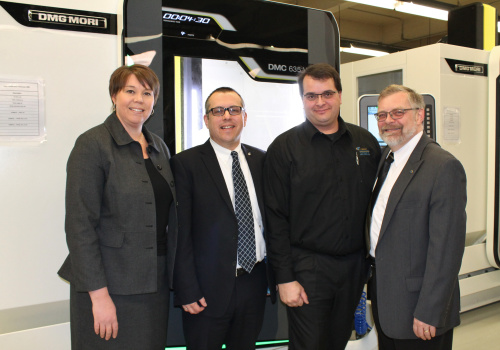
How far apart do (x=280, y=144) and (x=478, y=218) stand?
7.74 ft

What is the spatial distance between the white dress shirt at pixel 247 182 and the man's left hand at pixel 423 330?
66cm

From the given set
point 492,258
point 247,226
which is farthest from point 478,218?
point 247,226

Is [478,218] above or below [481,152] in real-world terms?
below

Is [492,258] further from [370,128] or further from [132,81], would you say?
[132,81]

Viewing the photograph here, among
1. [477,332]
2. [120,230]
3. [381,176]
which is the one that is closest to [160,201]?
[120,230]

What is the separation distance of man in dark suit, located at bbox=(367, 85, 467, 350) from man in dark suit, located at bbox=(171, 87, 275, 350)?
0.52m

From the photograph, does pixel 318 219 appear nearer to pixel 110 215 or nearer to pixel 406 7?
pixel 110 215

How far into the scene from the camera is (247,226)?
5.90 ft

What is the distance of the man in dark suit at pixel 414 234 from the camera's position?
1.56 meters

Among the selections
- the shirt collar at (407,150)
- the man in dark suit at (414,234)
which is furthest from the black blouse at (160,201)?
the shirt collar at (407,150)

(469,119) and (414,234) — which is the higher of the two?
(469,119)

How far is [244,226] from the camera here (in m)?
1.79

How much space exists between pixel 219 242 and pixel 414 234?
76 cm

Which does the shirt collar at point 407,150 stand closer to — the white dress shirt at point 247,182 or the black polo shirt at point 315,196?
the black polo shirt at point 315,196
